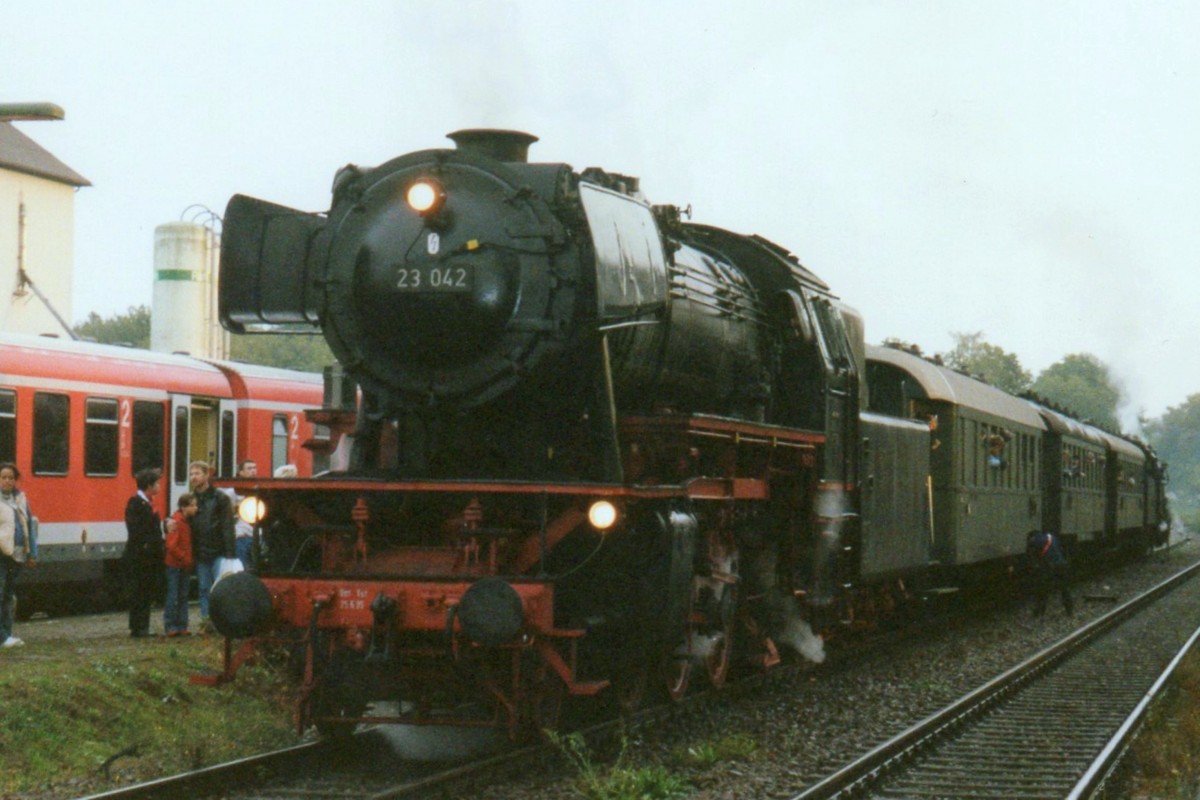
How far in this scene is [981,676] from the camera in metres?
13.7

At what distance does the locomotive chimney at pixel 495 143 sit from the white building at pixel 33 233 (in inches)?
1419

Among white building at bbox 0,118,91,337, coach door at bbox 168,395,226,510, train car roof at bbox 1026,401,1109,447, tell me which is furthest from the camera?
white building at bbox 0,118,91,337

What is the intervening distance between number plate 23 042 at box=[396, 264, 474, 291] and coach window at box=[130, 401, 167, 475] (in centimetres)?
977

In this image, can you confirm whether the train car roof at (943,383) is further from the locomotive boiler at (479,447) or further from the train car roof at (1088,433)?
the locomotive boiler at (479,447)

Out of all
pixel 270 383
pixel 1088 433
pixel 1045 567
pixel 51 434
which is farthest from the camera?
Result: pixel 1088 433

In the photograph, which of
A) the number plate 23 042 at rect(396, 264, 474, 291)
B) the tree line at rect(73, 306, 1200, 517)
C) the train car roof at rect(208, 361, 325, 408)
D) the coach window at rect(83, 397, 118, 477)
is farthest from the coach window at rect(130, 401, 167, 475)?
the tree line at rect(73, 306, 1200, 517)

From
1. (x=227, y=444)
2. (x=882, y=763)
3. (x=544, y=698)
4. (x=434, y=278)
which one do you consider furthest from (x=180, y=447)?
(x=882, y=763)

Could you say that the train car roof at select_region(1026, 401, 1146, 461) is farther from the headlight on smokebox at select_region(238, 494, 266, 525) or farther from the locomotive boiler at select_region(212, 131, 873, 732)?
the headlight on smokebox at select_region(238, 494, 266, 525)

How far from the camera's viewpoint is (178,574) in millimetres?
13953

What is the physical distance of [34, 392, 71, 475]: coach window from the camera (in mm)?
16484

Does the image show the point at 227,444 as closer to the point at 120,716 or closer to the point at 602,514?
the point at 120,716

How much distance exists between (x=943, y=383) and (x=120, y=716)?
11734mm

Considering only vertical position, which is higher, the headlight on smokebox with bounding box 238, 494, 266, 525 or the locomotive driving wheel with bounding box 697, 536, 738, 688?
the headlight on smokebox with bounding box 238, 494, 266, 525

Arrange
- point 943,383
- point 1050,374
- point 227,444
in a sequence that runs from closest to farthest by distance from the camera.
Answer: point 943,383, point 227,444, point 1050,374
